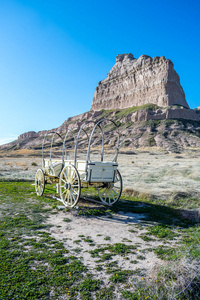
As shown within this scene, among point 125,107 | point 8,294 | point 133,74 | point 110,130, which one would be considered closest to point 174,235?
point 8,294

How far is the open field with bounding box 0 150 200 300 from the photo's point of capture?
11.0 ft

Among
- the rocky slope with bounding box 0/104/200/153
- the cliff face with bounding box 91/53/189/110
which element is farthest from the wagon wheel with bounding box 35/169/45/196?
the cliff face with bounding box 91/53/189/110

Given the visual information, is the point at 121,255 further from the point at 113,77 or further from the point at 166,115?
the point at 113,77

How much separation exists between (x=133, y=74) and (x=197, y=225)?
134 meters

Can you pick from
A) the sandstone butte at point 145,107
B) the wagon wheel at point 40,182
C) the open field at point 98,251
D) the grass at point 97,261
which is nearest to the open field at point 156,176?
the open field at point 98,251

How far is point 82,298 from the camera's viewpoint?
3.24 m

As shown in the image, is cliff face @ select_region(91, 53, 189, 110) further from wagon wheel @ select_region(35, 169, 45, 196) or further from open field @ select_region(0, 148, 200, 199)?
wagon wheel @ select_region(35, 169, 45, 196)

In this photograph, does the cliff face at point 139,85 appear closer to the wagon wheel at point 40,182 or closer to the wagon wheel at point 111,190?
the wagon wheel at point 40,182

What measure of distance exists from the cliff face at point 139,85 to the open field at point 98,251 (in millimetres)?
102788

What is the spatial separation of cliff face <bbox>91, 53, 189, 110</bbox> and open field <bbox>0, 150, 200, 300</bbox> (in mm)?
102788

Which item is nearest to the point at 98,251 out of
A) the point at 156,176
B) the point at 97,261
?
the point at 97,261

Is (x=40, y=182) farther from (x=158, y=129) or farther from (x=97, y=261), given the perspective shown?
(x=158, y=129)

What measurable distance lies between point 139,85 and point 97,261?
12638 centimetres

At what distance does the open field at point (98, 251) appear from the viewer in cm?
335
